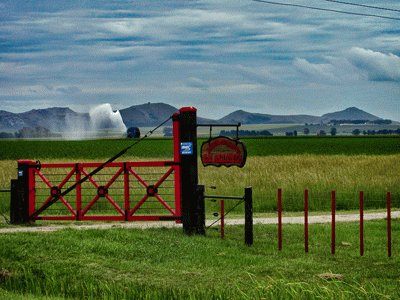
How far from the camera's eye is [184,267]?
16016 millimetres

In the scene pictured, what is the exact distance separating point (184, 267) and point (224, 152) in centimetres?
505

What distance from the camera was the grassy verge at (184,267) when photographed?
1361 centimetres

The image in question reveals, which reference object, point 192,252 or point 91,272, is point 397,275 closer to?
point 192,252

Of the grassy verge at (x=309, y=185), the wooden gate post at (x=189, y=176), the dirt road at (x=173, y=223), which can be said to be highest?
the wooden gate post at (x=189, y=176)

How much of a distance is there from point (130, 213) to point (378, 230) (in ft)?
19.6

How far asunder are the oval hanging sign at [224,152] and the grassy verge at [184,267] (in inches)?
65.7

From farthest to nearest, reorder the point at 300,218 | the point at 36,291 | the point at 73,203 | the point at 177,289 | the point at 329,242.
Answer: the point at 73,203 < the point at 300,218 < the point at 329,242 < the point at 36,291 < the point at 177,289

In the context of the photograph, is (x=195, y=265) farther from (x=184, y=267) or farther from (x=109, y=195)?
(x=109, y=195)

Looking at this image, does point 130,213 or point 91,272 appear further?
point 130,213

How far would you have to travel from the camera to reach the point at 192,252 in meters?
17.4

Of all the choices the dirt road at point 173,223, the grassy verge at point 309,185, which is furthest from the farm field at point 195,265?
the grassy verge at point 309,185

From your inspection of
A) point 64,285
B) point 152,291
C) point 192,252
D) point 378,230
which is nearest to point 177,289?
point 152,291

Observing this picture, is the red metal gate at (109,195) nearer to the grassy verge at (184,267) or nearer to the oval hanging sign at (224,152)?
the oval hanging sign at (224,152)

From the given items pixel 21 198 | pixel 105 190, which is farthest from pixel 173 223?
pixel 21 198
